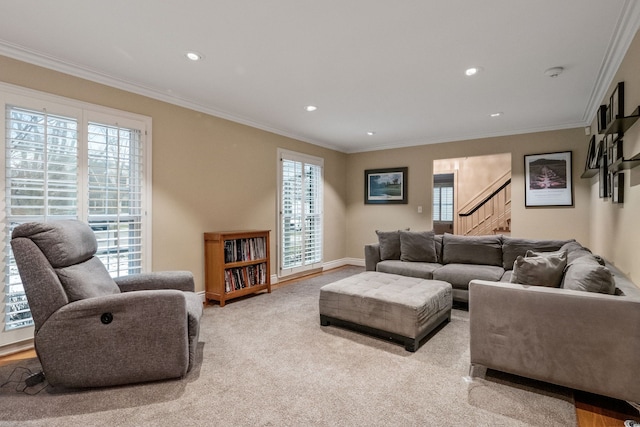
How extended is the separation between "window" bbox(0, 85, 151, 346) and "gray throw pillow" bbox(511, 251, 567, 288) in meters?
3.45

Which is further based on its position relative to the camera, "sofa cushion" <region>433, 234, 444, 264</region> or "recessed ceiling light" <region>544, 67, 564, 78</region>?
"sofa cushion" <region>433, 234, 444, 264</region>

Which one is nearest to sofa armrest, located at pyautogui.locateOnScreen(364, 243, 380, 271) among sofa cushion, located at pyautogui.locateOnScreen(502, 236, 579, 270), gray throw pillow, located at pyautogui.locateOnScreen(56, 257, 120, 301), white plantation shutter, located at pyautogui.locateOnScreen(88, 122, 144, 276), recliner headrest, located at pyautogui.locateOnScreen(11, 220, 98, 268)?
sofa cushion, located at pyautogui.locateOnScreen(502, 236, 579, 270)

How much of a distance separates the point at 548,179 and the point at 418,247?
2.27 m

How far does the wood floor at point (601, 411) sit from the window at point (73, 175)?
375 cm

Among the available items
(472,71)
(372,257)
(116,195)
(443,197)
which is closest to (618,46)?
(472,71)

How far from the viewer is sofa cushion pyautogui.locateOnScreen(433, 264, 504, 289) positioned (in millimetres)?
3646

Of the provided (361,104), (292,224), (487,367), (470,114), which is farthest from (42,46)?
(470,114)

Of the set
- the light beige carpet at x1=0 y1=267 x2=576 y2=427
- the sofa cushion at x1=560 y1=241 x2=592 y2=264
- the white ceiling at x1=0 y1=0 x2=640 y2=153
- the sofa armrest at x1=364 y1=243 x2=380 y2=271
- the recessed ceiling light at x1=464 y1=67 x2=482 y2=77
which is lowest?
the light beige carpet at x1=0 y1=267 x2=576 y2=427

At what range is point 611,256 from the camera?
9.92ft

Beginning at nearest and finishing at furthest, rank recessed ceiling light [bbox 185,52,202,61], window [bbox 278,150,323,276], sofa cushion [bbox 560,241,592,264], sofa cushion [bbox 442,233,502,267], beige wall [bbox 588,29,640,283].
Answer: beige wall [bbox 588,29,640,283], recessed ceiling light [bbox 185,52,202,61], sofa cushion [bbox 560,241,592,264], sofa cushion [bbox 442,233,502,267], window [bbox 278,150,323,276]

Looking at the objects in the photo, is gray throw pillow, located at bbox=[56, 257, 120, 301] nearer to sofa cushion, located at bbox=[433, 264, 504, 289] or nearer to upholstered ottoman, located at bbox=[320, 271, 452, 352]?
upholstered ottoman, located at bbox=[320, 271, 452, 352]

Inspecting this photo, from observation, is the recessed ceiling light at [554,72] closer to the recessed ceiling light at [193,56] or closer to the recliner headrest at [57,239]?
the recessed ceiling light at [193,56]

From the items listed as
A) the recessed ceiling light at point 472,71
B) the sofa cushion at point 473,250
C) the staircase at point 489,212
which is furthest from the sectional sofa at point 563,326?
the staircase at point 489,212

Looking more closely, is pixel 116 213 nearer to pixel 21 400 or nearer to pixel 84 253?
pixel 84 253
